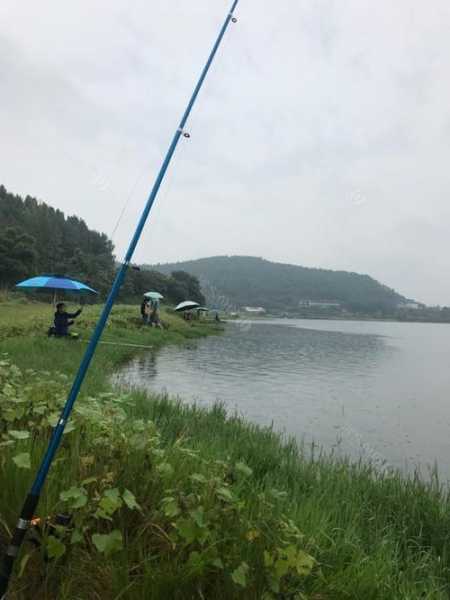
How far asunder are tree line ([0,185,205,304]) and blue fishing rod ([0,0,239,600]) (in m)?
49.5

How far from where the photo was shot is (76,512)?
2.88 metres

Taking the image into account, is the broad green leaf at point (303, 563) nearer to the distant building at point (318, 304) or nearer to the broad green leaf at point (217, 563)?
the broad green leaf at point (217, 563)

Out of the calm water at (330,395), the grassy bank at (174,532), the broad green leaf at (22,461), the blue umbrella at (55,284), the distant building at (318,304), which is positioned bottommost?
the calm water at (330,395)

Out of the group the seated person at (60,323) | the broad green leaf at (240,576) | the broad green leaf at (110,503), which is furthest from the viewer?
the seated person at (60,323)

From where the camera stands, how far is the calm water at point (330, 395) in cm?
1079

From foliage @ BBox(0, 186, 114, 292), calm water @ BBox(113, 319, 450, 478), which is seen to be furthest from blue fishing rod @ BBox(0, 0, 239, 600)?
foliage @ BBox(0, 186, 114, 292)

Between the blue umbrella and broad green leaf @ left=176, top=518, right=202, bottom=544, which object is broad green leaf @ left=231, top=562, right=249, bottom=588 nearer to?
broad green leaf @ left=176, top=518, right=202, bottom=544

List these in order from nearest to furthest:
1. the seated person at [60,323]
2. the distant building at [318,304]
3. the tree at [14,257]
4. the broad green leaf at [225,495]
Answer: the broad green leaf at [225,495]
the seated person at [60,323]
the tree at [14,257]
the distant building at [318,304]

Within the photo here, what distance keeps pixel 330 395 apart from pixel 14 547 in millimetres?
15693

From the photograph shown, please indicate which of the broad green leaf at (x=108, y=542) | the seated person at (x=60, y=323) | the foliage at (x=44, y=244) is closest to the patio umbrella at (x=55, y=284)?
the seated person at (x=60, y=323)

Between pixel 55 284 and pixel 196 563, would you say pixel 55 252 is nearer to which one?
pixel 55 284

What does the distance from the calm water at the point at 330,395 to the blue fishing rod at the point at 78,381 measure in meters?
6.93

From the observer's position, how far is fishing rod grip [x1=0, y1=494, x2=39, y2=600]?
7.77ft

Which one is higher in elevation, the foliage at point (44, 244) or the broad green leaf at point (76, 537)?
the foliage at point (44, 244)
